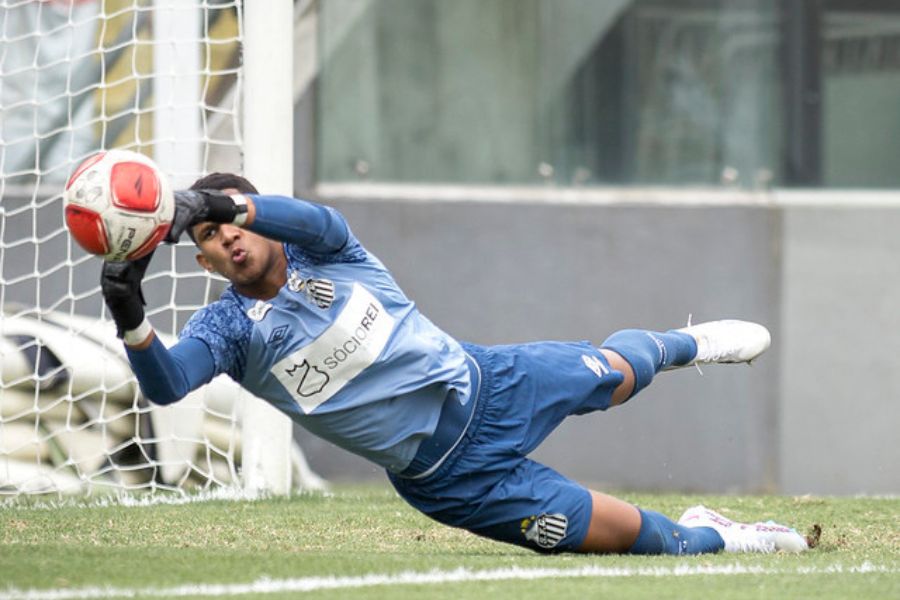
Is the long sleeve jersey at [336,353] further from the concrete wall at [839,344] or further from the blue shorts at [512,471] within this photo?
the concrete wall at [839,344]

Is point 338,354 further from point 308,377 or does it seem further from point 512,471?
point 512,471

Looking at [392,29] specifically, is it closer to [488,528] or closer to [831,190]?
[831,190]

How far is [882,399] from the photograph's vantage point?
39.8 ft

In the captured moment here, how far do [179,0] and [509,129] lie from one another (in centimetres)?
436

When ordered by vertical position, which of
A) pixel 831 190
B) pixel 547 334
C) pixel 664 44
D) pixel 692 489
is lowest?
pixel 692 489

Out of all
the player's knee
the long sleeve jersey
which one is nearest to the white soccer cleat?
the player's knee

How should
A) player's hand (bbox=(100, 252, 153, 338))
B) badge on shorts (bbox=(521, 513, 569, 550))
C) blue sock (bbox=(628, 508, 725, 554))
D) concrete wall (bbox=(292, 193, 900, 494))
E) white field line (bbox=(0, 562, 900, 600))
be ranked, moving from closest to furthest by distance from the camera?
white field line (bbox=(0, 562, 900, 600))
player's hand (bbox=(100, 252, 153, 338))
badge on shorts (bbox=(521, 513, 569, 550))
blue sock (bbox=(628, 508, 725, 554))
concrete wall (bbox=(292, 193, 900, 494))

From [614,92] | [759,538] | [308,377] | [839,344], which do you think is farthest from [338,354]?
[839,344]

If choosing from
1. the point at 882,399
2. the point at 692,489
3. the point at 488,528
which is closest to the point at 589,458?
the point at 692,489

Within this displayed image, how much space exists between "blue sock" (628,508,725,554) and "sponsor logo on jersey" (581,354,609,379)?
18.9 inches

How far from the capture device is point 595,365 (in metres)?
5.49

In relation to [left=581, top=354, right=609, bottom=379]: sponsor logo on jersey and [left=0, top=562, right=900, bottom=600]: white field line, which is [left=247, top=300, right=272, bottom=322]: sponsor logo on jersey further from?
[left=581, top=354, right=609, bottom=379]: sponsor logo on jersey

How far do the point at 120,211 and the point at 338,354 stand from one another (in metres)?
0.96

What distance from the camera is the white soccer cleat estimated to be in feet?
19.5
